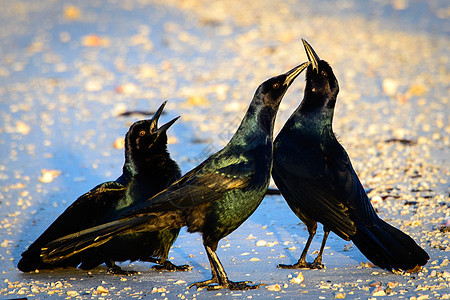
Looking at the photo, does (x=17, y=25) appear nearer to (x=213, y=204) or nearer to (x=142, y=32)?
(x=142, y=32)

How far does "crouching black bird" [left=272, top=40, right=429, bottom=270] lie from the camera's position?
4.62 meters

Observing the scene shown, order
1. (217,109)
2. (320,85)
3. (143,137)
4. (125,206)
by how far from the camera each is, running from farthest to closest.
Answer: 1. (217,109)
2. (320,85)
3. (143,137)
4. (125,206)

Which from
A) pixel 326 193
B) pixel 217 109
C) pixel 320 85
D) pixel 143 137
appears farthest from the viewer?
pixel 217 109

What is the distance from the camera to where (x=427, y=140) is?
314 inches

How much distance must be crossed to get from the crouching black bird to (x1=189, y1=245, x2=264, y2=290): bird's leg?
50 cm

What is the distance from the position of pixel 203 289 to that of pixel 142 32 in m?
9.61

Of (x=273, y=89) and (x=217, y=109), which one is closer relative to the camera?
(x=273, y=89)

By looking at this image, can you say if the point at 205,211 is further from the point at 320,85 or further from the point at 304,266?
the point at 320,85

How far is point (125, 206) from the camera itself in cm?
504

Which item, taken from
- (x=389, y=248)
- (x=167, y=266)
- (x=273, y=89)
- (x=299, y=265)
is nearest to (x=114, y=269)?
(x=167, y=266)

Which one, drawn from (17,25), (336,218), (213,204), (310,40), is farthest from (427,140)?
(17,25)

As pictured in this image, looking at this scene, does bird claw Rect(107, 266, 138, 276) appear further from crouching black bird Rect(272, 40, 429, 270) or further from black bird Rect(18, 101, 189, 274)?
crouching black bird Rect(272, 40, 429, 270)

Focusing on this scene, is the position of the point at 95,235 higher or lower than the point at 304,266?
higher

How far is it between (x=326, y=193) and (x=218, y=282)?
91 centimetres
